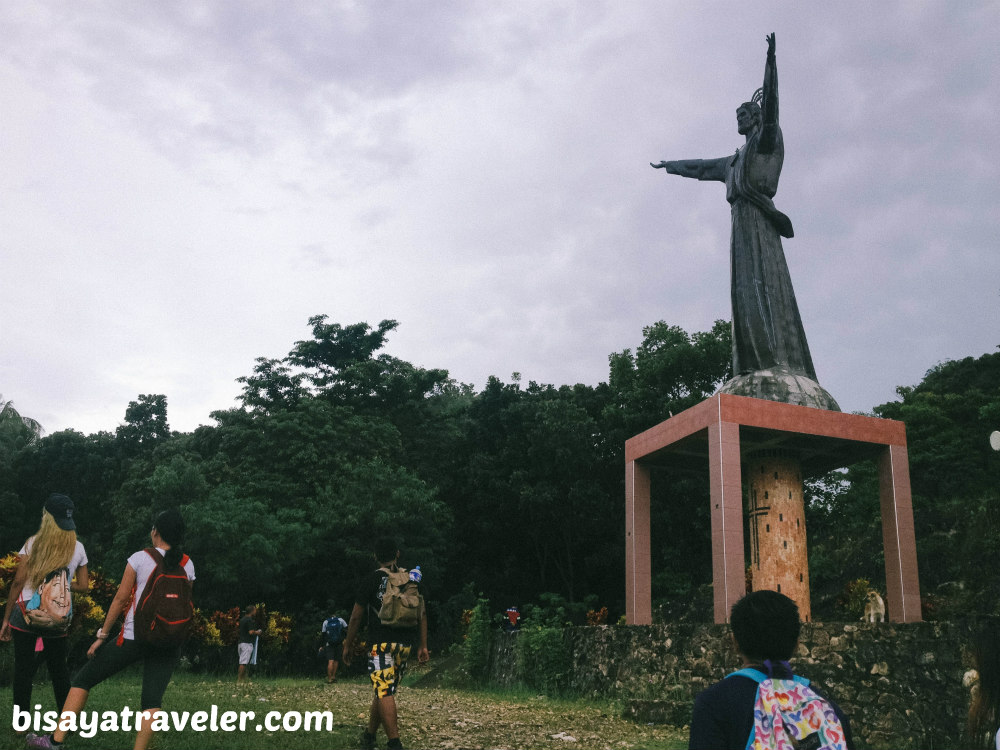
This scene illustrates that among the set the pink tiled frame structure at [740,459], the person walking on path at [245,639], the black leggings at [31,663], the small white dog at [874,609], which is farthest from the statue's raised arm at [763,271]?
the black leggings at [31,663]

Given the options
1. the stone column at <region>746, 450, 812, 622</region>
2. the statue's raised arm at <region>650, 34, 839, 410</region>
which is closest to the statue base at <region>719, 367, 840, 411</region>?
the statue's raised arm at <region>650, 34, 839, 410</region>

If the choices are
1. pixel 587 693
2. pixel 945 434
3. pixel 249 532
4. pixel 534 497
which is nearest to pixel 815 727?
pixel 587 693

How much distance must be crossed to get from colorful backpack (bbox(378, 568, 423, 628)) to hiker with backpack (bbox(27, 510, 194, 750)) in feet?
4.39

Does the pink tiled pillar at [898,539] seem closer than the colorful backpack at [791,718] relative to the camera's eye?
No

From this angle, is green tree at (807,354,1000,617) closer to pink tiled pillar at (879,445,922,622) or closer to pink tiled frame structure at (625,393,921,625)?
pink tiled pillar at (879,445,922,622)

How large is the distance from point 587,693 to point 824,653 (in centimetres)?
356

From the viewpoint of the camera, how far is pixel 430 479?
1115 inches

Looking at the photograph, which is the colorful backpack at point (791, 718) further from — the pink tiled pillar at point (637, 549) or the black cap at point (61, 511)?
the pink tiled pillar at point (637, 549)

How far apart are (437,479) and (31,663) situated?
23.4 m

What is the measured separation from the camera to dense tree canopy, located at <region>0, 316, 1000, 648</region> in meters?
21.5

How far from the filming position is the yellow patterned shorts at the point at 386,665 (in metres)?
5.40

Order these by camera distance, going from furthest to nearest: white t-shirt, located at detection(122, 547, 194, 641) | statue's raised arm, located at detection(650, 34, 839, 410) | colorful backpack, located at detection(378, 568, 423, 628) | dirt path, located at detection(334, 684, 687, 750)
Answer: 1. statue's raised arm, located at detection(650, 34, 839, 410)
2. dirt path, located at detection(334, 684, 687, 750)
3. colorful backpack, located at detection(378, 568, 423, 628)
4. white t-shirt, located at detection(122, 547, 194, 641)

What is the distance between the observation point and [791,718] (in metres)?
2.23

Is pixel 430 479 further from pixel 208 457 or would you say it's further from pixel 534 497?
pixel 208 457
